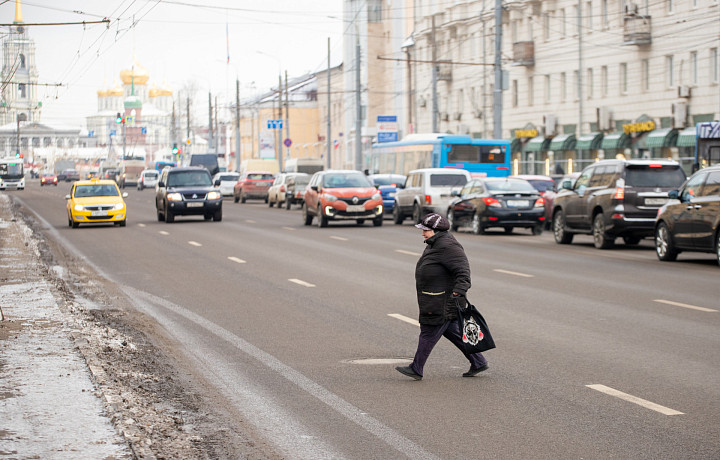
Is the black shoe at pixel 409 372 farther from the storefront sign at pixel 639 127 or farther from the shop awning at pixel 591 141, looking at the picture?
the shop awning at pixel 591 141

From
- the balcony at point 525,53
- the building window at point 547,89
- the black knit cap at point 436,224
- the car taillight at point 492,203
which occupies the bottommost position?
the car taillight at point 492,203

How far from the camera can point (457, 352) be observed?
10.9m

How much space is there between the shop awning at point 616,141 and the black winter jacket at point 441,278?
4527 cm

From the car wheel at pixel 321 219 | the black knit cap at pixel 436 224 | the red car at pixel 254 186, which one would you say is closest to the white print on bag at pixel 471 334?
the black knit cap at pixel 436 224

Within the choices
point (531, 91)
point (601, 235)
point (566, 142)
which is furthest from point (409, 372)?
point (531, 91)

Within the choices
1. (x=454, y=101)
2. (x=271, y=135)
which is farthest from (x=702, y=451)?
(x=271, y=135)

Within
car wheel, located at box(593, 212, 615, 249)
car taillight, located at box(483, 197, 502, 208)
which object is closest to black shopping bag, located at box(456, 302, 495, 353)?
car wheel, located at box(593, 212, 615, 249)

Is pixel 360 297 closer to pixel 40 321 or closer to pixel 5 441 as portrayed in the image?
pixel 40 321

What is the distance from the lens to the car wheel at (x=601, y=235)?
2514 centimetres

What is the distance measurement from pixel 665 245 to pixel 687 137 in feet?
88.2

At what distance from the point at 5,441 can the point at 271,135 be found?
10660 centimetres

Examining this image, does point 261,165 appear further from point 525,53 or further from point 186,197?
point 186,197

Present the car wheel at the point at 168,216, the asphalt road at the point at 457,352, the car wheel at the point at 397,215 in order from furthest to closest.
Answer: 1. the car wheel at the point at 168,216
2. the car wheel at the point at 397,215
3. the asphalt road at the point at 457,352

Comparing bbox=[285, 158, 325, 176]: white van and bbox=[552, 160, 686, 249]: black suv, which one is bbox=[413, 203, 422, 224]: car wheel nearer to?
bbox=[552, 160, 686, 249]: black suv
